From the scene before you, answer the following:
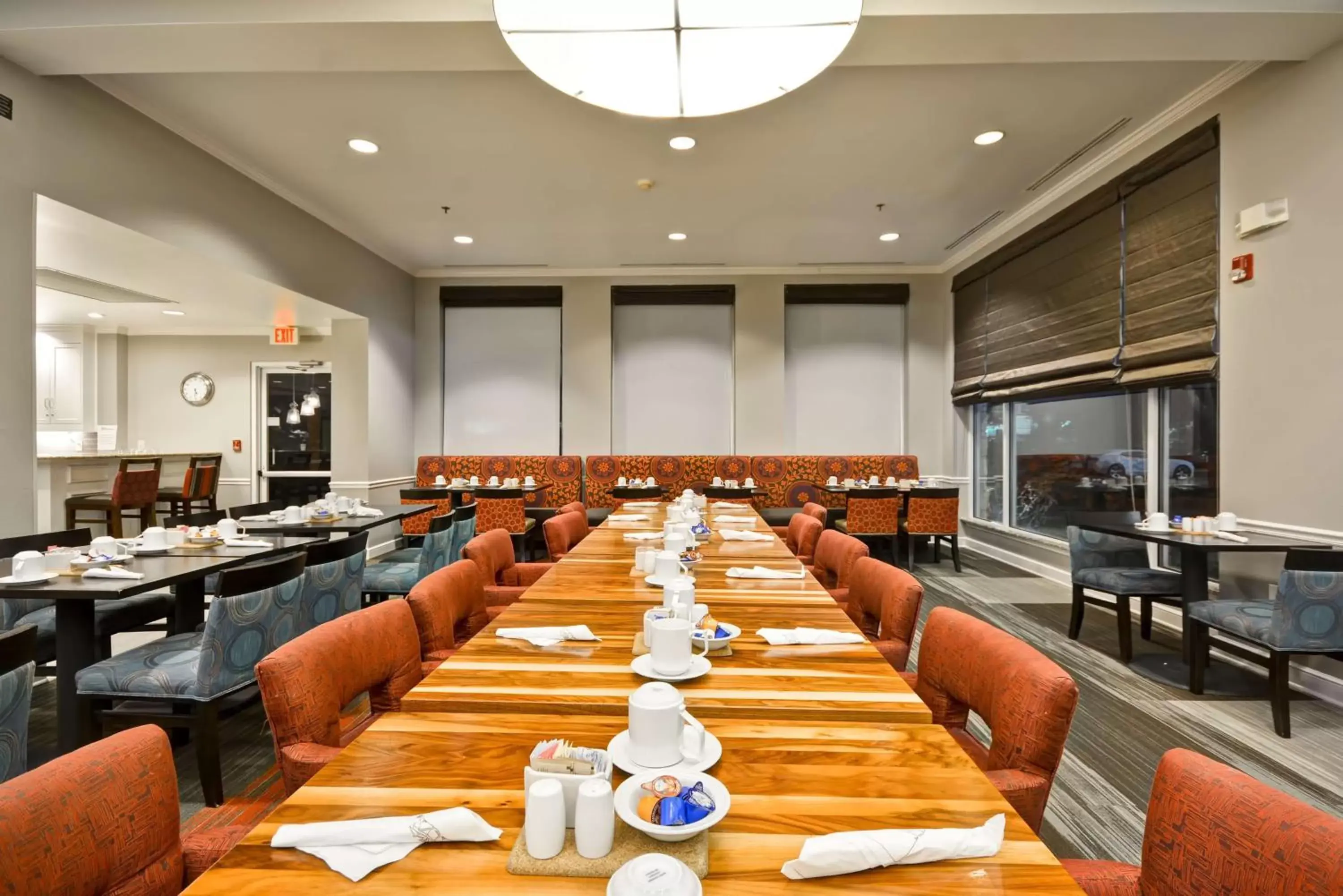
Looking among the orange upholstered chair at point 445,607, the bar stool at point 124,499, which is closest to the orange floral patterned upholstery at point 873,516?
the orange upholstered chair at point 445,607

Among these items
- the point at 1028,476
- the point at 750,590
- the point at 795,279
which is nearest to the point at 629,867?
the point at 750,590

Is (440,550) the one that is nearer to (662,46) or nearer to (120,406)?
(662,46)

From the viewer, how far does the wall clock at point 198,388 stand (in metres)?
8.59

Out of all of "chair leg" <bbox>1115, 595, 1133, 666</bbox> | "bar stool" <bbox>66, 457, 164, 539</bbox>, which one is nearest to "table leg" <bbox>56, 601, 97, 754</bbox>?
"chair leg" <bbox>1115, 595, 1133, 666</bbox>

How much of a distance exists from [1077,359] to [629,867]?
557 cm

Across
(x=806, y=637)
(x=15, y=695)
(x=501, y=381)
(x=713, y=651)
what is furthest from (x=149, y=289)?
(x=806, y=637)

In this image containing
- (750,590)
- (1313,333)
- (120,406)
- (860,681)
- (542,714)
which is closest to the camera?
(542,714)

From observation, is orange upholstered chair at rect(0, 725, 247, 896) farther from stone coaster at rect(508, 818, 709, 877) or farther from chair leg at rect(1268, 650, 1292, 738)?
chair leg at rect(1268, 650, 1292, 738)

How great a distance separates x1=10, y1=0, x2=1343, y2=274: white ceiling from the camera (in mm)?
2734

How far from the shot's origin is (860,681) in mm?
1190

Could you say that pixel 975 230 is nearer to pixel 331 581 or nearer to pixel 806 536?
pixel 806 536

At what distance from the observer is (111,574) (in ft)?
7.22

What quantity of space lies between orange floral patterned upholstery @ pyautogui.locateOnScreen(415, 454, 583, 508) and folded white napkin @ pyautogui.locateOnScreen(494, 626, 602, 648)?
5.94 meters

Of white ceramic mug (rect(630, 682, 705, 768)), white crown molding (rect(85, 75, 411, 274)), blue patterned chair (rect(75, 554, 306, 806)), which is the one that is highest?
white crown molding (rect(85, 75, 411, 274))
